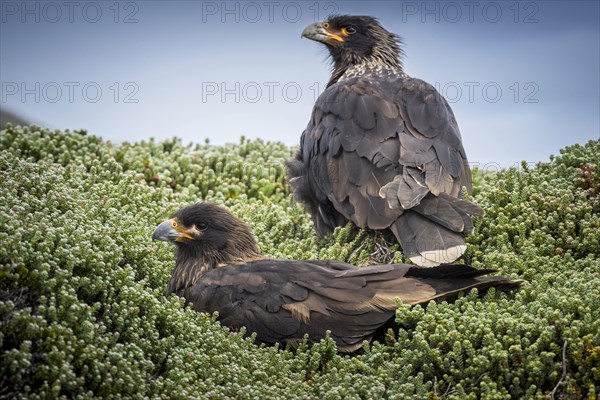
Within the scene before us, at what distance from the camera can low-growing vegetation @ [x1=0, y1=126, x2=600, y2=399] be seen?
5645 mm

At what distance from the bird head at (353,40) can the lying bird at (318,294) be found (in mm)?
4537

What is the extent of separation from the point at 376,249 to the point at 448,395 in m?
2.70

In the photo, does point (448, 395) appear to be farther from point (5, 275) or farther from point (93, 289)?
point (5, 275)

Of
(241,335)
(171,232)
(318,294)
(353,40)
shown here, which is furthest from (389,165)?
(353,40)

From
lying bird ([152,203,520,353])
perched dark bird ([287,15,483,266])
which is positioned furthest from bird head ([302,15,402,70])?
lying bird ([152,203,520,353])

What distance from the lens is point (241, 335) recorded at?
677cm

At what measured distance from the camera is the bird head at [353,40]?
11.5 meters

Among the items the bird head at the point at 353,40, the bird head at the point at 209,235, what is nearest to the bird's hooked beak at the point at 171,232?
the bird head at the point at 209,235

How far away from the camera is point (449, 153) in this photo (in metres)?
9.12

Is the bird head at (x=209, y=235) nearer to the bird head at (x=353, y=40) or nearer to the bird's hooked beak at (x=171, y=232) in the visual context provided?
the bird's hooked beak at (x=171, y=232)

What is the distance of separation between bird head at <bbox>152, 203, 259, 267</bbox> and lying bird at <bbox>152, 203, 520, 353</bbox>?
494mm

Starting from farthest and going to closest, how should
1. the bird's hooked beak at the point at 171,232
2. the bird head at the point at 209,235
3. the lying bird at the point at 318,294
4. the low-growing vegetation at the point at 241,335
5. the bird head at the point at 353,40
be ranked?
1. the bird head at the point at 353,40
2. the bird head at the point at 209,235
3. the bird's hooked beak at the point at 171,232
4. the lying bird at the point at 318,294
5. the low-growing vegetation at the point at 241,335

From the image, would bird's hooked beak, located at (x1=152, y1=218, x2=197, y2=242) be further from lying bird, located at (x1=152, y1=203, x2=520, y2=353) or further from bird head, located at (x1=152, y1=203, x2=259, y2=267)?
lying bird, located at (x1=152, y1=203, x2=520, y2=353)

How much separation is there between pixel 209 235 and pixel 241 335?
1865mm
